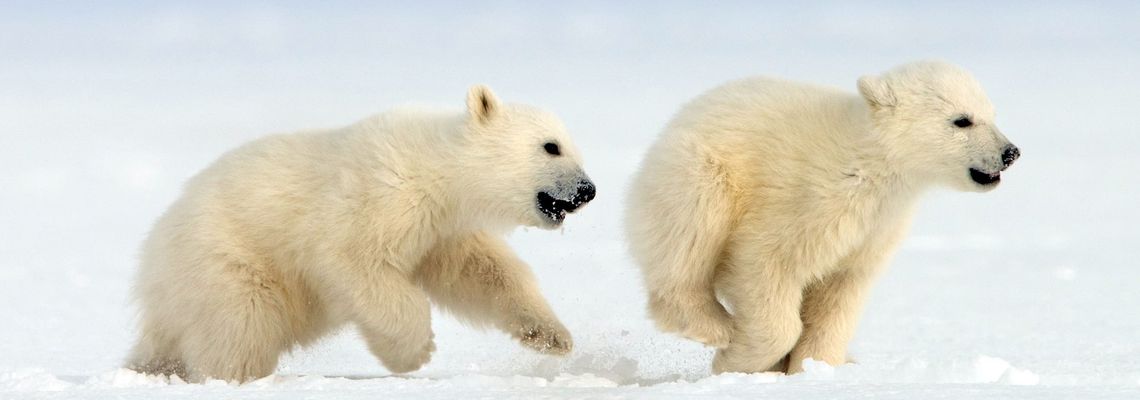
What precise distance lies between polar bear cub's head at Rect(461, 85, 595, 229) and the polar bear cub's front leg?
0.49m

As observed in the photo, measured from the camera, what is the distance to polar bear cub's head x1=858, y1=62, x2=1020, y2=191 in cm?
673

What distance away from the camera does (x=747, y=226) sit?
698 centimetres

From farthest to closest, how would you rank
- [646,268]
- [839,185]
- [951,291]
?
[951,291]
[646,268]
[839,185]

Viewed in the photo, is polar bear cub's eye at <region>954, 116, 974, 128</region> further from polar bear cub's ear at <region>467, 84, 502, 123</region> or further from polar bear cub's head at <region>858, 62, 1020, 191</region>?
polar bear cub's ear at <region>467, 84, 502, 123</region>

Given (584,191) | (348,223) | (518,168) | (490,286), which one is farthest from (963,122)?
(348,223)

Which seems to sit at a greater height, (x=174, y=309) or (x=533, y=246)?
(x=174, y=309)

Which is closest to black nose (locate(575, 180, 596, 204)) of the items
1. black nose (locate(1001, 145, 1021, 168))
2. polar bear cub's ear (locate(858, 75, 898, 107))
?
polar bear cub's ear (locate(858, 75, 898, 107))

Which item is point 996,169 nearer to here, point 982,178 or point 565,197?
point 982,178

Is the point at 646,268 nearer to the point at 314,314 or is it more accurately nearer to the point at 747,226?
the point at 747,226

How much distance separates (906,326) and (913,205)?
4.10 m

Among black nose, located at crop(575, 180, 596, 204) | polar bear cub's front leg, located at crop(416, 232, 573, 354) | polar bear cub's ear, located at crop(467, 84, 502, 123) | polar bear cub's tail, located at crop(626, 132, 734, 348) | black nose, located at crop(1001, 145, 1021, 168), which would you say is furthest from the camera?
polar bear cub's front leg, located at crop(416, 232, 573, 354)

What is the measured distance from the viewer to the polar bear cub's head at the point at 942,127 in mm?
6730

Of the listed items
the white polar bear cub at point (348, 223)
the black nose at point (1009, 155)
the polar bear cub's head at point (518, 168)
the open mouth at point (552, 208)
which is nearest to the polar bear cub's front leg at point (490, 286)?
the white polar bear cub at point (348, 223)

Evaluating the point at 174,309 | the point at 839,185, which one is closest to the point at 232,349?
the point at 174,309
